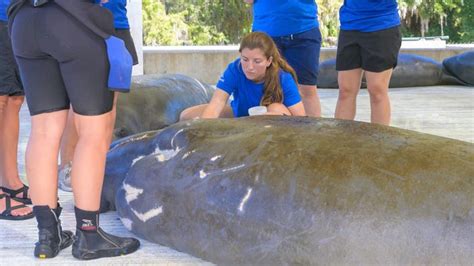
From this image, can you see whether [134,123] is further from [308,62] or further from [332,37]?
[332,37]

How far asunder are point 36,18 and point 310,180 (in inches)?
51.3

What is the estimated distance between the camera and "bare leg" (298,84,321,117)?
529cm

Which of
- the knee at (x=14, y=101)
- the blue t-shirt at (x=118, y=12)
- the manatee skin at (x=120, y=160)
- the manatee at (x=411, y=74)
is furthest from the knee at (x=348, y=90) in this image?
the manatee at (x=411, y=74)

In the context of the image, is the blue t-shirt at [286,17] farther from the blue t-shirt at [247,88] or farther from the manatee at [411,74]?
the manatee at [411,74]

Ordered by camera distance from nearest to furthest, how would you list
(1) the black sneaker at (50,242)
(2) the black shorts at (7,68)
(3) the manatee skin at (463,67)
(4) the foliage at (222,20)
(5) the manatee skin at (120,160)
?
(1) the black sneaker at (50,242) → (5) the manatee skin at (120,160) → (2) the black shorts at (7,68) → (3) the manatee skin at (463,67) → (4) the foliage at (222,20)

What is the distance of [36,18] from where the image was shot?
3045 mm

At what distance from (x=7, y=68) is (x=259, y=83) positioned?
58.1 inches

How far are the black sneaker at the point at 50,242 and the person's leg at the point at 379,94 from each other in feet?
8.21

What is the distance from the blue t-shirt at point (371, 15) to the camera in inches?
192

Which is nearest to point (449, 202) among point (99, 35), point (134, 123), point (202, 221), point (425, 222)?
point (425, 222)

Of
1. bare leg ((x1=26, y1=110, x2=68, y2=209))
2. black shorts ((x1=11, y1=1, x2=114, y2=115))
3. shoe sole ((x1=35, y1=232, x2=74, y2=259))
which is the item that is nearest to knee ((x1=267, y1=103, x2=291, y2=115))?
black shorts ((x1=11, y1=1, x2=114, y2=115))

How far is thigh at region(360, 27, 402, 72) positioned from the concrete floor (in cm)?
146

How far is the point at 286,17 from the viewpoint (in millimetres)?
5141

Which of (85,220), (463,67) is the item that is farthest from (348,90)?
(463,67)
